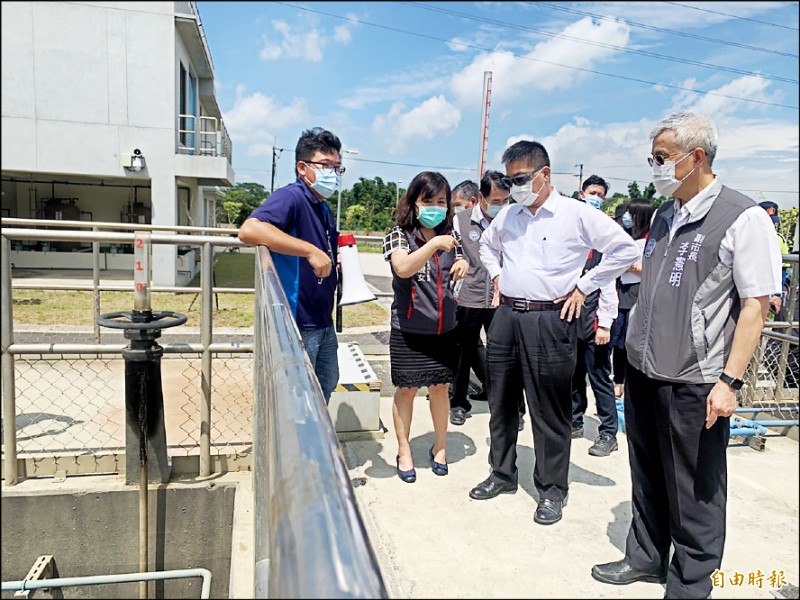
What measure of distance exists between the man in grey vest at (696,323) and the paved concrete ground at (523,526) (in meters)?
0.28

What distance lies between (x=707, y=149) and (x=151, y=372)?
2.86 m

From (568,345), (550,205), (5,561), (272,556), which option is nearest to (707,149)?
(550,205)

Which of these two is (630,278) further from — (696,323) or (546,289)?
(696,323)

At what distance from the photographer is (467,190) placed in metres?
4.49

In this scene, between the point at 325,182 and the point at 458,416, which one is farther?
the point at 458,416

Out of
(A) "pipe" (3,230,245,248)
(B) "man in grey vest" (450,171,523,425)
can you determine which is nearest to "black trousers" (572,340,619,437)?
(B) "man in grey vest" (450,171,523,425)

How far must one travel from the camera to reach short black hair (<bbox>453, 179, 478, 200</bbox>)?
4492 millimetres

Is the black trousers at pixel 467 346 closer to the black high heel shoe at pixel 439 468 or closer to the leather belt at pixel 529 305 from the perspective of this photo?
the black high heel shoe at pixel 439 468

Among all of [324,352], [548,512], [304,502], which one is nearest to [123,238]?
[324,352]

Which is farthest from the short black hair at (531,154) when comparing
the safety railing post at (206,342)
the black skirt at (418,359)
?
the safety railing post at (206,342)

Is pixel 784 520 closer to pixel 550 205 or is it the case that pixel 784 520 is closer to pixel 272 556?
pixel 550 205

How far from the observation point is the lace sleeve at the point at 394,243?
3.05m

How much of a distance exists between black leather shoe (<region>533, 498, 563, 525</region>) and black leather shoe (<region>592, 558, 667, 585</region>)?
15.6 inches

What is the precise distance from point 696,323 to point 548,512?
1239 millimetres
